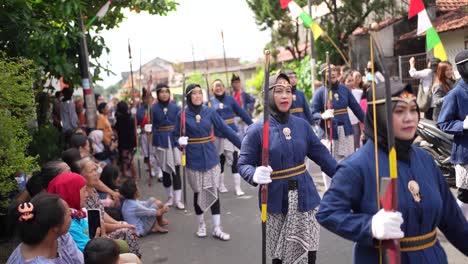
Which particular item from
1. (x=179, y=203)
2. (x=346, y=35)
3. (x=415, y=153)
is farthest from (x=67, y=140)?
(x=346, y=35)

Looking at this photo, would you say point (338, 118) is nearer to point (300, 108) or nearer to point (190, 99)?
point (300, 108)

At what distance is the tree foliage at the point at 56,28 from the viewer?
634 centimetres

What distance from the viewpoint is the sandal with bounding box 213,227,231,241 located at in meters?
6.43

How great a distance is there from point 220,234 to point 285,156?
2.55 metres

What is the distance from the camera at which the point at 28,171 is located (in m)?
4.87

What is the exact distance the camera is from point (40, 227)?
3.18 m

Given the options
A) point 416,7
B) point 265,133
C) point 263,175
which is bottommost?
point 263,175

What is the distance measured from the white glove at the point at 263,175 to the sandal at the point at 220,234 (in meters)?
2.62

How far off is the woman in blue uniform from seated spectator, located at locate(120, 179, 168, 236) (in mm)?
4410

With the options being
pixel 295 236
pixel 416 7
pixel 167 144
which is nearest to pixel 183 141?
pixel 167 144

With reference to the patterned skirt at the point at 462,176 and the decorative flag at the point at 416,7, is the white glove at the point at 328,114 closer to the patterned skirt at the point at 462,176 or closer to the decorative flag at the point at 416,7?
the decorative flag at the point at 416,7

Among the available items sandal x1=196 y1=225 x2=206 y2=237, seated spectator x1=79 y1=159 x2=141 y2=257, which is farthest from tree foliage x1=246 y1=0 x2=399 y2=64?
seated spectator x1=79 y1=159 x2=141 y2=257

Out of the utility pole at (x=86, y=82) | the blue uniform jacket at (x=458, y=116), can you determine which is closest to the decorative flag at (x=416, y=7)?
the blue uniform jacket at (x=458, y=116)

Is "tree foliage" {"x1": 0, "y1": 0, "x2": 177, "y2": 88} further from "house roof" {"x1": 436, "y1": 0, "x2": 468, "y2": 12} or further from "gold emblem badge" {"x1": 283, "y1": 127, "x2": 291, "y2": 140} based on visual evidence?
"house roof" {"x1": 436, "y1": 0, "x2": 468, "y2": 12}
